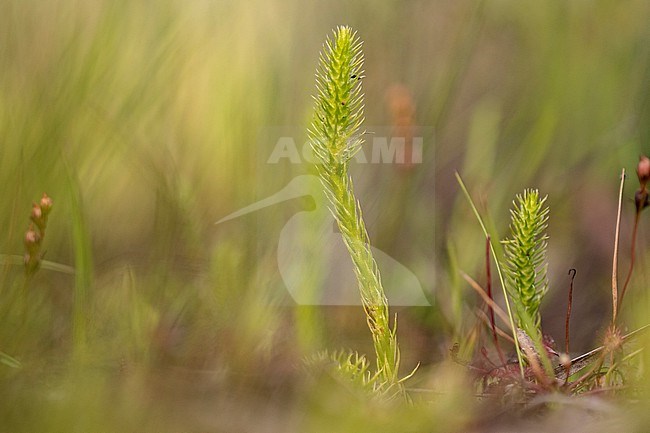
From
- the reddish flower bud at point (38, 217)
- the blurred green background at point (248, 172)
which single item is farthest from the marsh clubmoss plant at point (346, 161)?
the reddish flower bud at point (38, 217)

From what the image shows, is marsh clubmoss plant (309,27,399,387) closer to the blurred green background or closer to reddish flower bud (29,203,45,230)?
the blurred green background

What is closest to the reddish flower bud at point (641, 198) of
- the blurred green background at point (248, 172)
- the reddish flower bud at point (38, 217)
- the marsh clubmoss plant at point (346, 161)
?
the blurred green background at point (248, 172)

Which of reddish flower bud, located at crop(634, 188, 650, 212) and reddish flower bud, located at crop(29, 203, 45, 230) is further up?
reddish flower bud, located at crop(634, 188, 650, 212)

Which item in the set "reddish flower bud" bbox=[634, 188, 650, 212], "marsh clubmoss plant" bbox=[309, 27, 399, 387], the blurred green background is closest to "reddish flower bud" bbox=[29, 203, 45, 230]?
the blurred green background

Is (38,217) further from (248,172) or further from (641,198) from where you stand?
(641,198)

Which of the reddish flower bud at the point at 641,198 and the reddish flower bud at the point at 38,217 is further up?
the reddish flower bud at the point at 641,198

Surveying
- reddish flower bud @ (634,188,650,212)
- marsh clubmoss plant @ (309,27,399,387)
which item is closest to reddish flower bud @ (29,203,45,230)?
marsh clubmoss plant @ (309,27,399,387)

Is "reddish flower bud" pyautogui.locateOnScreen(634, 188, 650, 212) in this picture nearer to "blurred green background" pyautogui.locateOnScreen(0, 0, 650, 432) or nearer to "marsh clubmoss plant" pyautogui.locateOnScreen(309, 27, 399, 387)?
"blurred green background" pyautogui.locateOnScreen(0, 0, 650, 432)

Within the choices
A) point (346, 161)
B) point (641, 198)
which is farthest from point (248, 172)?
point (641, 198)

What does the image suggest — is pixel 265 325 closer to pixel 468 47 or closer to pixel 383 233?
pixel 383 233

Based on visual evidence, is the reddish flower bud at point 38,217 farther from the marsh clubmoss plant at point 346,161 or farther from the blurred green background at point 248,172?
the marsh clubmoss plant at point 346,161
